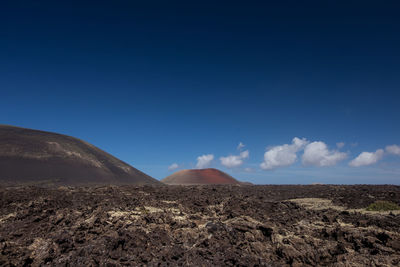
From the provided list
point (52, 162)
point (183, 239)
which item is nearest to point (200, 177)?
point (52, 162)

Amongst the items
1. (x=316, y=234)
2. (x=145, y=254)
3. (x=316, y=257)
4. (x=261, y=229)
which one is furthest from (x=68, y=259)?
(x=316, y=234)

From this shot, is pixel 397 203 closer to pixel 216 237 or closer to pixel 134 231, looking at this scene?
pixel 216 237

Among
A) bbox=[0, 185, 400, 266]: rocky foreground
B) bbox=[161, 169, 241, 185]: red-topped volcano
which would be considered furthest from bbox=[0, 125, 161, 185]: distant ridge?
bbox=[0, 185, 400, 266]: rocky foreground

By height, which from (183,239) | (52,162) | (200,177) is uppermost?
(52,162)

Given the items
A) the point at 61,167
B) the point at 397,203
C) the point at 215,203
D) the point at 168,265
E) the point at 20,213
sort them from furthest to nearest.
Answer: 1. the point at 61,167
2. the point at 397,203
3. the point at 215,203
4. the point at 20,213
5. the point at 168,265

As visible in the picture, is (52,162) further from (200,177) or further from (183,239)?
(183,239)
